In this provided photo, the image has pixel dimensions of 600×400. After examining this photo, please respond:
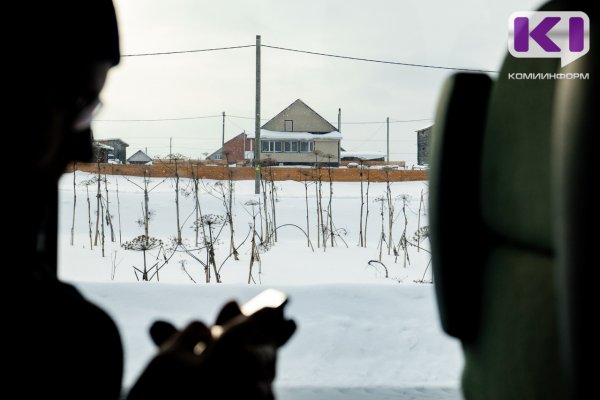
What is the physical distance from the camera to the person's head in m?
0.36

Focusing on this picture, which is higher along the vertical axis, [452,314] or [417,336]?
[452,314]

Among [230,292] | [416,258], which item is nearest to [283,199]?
[416,258]

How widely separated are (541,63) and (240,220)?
5.98 meters

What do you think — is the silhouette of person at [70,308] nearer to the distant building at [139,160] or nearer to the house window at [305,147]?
the distant building at [139,160]

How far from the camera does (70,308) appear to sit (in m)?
0.40

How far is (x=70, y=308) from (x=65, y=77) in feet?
0.56

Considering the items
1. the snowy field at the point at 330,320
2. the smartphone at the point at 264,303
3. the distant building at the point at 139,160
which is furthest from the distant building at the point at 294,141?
the smartphone at the point at 264,303

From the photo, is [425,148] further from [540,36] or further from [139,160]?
[139,160]

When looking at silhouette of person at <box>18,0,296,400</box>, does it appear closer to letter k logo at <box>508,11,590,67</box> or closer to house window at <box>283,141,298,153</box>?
letter k logo at <box>508,11,590,67</box>

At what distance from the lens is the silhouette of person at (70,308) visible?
1.18 ft

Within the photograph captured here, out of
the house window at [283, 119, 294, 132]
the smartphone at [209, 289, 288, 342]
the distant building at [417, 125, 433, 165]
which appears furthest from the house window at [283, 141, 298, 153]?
the smartphone at [209, 289, 288, 342]

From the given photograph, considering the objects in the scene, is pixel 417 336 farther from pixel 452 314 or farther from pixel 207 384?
pixel 207 384

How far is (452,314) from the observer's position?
2.68ft

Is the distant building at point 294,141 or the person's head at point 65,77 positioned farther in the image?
the distant building at point 294,141
